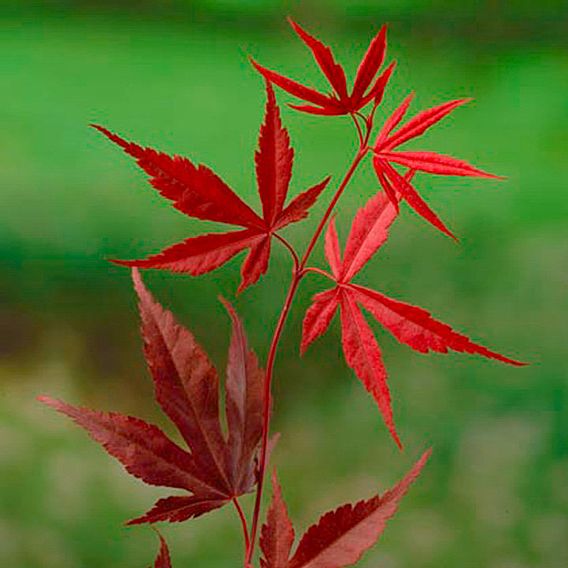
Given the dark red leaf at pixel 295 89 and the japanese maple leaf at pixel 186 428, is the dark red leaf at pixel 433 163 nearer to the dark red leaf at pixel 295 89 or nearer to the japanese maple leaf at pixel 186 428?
the dark red leaf at pixel 295 89

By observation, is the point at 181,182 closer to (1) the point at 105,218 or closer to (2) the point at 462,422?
(1) the point at 105,218

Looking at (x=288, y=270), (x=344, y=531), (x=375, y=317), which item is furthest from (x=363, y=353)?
(x=288, y=270)

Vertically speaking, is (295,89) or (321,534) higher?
(295,89)

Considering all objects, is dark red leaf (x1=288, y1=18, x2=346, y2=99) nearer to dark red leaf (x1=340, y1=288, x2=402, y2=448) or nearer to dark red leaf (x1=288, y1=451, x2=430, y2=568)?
dark red leaf (x1=340, y1=288, x2=402, y2=448)

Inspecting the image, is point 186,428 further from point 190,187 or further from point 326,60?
point 326,60

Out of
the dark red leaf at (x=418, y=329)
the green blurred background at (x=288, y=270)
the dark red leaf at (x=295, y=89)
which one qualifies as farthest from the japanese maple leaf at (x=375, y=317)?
the green blurred background at (x=288, y=270)

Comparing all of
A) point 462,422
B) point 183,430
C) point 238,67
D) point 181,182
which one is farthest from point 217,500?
point 238,67
